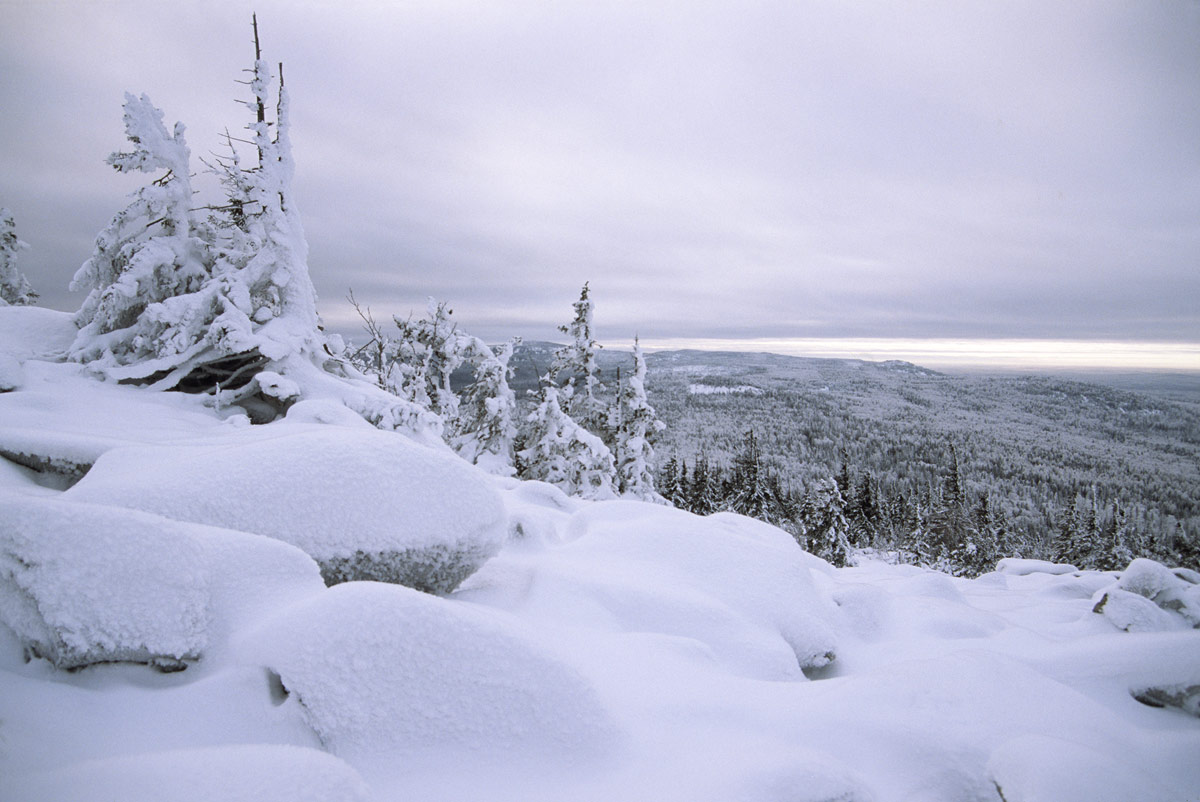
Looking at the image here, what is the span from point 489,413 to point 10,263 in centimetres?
1774

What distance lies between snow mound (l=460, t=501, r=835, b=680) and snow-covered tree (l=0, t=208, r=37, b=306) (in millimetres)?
22553

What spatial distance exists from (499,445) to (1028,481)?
17730cm

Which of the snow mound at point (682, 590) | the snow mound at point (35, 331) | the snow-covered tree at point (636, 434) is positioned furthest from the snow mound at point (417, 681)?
the snow-covered tree at point (636, 434)

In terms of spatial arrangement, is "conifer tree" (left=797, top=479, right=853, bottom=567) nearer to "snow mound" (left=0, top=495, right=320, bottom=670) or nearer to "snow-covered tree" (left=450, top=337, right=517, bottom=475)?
"snow-covered tree" (left=450, top=337, right=517, bottom=475)

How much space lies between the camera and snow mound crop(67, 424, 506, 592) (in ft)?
13.3

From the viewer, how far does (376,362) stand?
22.0 m

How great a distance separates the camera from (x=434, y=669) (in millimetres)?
2953

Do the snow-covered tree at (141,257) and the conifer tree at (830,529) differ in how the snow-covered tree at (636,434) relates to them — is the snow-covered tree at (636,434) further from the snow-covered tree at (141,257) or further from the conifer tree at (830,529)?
the conifer tree at (830,529)

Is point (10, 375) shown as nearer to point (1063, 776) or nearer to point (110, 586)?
point (110, 586)

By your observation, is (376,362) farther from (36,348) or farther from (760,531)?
(760,531)

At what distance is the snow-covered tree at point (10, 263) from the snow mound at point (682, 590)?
22.6 meters

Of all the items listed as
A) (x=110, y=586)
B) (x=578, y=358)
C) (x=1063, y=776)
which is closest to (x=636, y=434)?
(x=578, y=358)

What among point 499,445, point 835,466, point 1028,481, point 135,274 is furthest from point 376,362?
point 1028,481

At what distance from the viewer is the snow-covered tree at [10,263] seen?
17.1 metres
